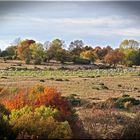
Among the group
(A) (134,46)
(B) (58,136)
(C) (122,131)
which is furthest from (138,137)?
(A) (134,46)

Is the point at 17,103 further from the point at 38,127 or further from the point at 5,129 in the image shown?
the point at 38,127

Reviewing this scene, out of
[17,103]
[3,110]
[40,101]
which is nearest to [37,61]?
[40,101]

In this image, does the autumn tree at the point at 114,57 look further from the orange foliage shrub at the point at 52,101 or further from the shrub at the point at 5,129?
the shrub at the point at 5,129

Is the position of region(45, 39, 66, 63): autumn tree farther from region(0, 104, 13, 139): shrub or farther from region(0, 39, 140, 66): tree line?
region(0, 104, 13, 139): shrub

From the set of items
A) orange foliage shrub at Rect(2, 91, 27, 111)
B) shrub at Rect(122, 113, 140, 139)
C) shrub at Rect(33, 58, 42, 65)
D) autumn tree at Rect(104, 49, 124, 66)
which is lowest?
shrub at Rect(122, 113, 140, 139)

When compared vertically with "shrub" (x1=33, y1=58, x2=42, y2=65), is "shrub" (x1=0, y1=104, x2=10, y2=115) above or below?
below

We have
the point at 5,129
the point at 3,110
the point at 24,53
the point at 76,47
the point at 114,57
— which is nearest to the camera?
the point at 5,129

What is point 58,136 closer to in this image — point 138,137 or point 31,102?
point 138,137

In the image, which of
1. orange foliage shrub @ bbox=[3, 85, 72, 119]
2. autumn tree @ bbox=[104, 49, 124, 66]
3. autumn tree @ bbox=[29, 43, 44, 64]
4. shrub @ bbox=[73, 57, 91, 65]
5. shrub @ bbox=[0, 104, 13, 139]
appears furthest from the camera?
autumn tree @ bbox=[104, 49, 124, 66]

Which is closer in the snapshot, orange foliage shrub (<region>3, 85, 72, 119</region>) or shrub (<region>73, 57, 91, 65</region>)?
orange foliage shrub (<region>3, 85, 72, 119</region>)

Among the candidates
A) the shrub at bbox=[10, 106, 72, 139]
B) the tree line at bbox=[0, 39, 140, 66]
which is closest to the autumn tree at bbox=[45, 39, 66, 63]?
the tree line at bbox=[0, 39, 140, 66]

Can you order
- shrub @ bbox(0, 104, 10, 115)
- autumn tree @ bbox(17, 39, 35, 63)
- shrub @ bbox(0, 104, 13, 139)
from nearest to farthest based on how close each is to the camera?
shrub @ bbox(0, 104, 13, 139) < shrub @ bbox(0, 104, 10, 115) < autumn tree @ bbox(17, 39, 35, 63)

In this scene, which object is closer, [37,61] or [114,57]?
[37,61]

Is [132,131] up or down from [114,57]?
down
